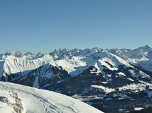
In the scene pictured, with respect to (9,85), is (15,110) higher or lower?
lower

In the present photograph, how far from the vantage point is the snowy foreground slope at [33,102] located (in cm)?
5584

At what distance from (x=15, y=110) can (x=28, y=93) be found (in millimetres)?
7499

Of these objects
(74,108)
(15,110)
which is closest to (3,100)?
(15,110)

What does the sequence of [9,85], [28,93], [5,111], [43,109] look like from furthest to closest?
[9,85], [28,93], [43,109], [5,111]

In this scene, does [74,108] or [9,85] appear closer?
[74,108]

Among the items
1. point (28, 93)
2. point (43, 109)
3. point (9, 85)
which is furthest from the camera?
point (9, 85)

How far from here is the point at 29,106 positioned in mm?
57375

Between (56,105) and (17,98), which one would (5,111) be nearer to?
(17,98)

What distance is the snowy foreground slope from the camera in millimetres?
55844

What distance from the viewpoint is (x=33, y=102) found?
5862 cm

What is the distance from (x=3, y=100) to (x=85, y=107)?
1406 cm

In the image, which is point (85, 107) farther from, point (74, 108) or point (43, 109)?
point (43, 109)

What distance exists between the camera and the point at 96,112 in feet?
212

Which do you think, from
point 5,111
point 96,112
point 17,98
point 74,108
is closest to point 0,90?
point 17,98
